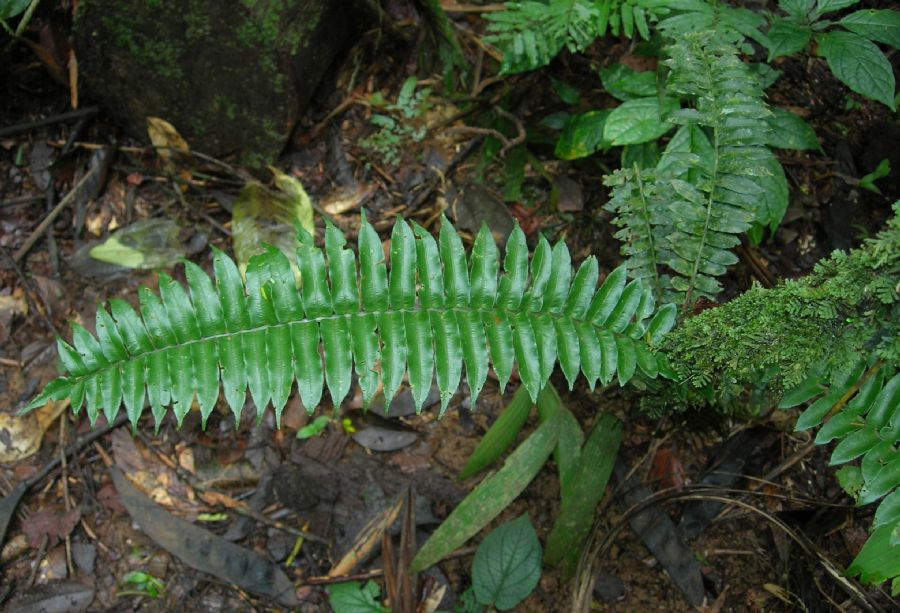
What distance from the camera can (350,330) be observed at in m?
2.11

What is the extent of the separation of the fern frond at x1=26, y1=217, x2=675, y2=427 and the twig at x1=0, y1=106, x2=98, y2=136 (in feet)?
5.98

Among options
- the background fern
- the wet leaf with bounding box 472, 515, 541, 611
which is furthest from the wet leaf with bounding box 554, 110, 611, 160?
the wet leaf with bounding box 472, 515, 541, 611

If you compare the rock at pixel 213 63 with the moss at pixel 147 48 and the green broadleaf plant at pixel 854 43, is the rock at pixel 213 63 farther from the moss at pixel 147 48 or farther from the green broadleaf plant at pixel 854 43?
the green broadleaf plant at pixel 854 43

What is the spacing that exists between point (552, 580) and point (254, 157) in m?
2.27

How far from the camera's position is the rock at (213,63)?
3.08 metres

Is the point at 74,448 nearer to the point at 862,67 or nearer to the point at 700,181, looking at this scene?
the point at 700,181

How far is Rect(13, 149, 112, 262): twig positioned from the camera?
334 cm

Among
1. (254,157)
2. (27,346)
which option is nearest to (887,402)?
(254,157)

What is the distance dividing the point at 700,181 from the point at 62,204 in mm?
2890

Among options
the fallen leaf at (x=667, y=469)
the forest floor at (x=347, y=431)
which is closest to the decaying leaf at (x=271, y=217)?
the forest floor at (x=347, y=431)

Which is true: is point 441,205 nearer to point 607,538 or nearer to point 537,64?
point 537,64

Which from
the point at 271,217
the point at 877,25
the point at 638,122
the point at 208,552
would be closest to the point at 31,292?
the point at 271,217

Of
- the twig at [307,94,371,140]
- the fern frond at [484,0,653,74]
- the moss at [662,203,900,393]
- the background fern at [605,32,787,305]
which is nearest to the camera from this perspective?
the moss at [662,203,900,393]

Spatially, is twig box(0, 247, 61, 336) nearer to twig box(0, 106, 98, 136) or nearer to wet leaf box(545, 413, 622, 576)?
twig box(0, 106, 98, 136)
